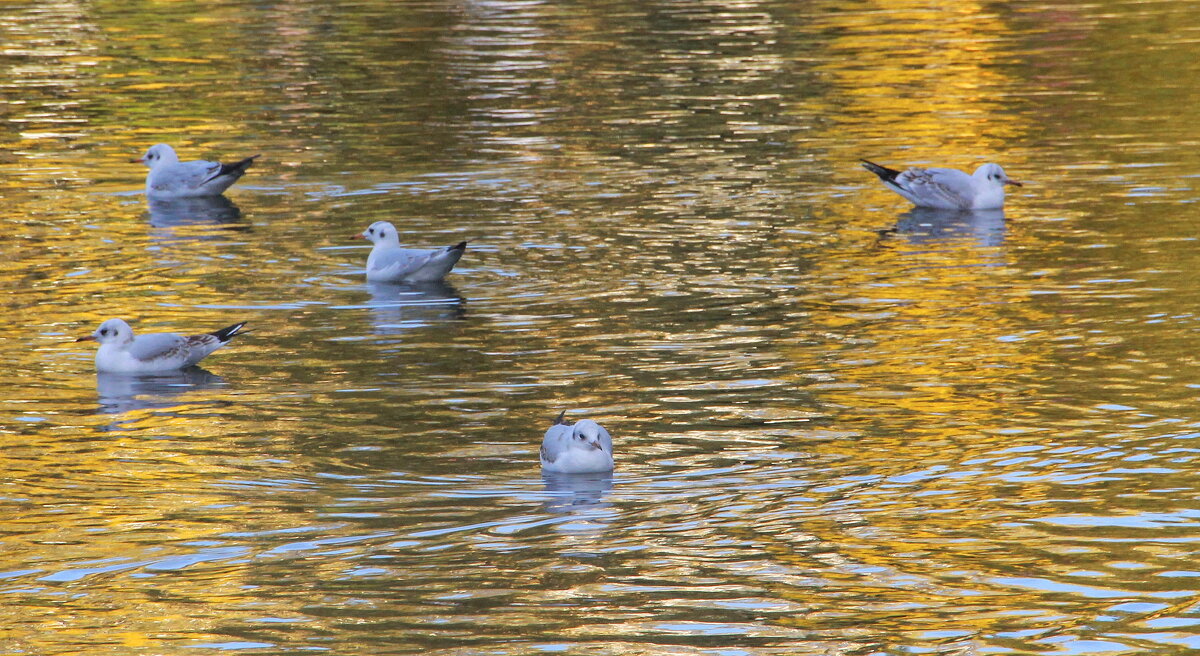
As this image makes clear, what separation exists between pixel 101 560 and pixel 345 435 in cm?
255

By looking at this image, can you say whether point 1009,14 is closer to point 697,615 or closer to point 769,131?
point 769,131

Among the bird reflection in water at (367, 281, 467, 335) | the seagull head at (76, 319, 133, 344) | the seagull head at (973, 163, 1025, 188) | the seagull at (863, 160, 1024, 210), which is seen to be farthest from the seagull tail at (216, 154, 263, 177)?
the seagull head at (973, 163, 1025, 188)

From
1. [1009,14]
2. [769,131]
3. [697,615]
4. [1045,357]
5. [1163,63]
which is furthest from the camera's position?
[1009,14]

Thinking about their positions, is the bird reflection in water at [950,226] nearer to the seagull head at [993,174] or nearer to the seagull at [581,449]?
the seagull head at [993,174]

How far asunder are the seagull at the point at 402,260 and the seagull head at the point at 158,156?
5.99m

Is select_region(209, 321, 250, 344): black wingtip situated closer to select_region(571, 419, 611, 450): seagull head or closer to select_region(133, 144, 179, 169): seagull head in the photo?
select_region(571, 419, 611, 450): seagull head

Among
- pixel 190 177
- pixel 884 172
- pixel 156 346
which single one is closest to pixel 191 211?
pixel 190 177

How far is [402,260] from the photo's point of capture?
16438mm

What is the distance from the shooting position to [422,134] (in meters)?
25.2

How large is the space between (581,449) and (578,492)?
10.4 inches

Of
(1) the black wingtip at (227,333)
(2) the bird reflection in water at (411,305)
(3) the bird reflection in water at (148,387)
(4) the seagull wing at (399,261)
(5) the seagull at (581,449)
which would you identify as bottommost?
(2) the bird reflection in water at (411,305)

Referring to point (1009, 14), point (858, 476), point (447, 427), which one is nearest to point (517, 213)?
point (447, 427)

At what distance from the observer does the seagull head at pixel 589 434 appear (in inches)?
404

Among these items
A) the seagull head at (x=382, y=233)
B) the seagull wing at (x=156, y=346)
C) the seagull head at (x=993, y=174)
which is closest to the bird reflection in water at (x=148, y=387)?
the seagull wing at (x=156, y=346)
